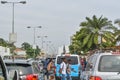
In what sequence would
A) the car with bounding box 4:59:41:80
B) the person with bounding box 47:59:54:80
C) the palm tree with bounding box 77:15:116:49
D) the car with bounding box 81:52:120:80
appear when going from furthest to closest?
the palm tree with bounding box 77:15:116:49
the person with bounding box 47:59:54:80
the car with bounding box 4:59:41:80
the car with bounding box 81:52:120:80

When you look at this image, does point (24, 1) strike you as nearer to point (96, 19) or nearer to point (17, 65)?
point (96, 19)

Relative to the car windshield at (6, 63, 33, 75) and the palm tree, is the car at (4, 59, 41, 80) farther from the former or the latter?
the palm tree

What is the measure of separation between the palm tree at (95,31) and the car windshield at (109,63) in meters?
59.7

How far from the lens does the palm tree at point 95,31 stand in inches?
2852

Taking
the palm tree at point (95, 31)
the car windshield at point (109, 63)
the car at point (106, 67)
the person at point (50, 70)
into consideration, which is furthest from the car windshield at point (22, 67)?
the palm tree at point (95, 31)

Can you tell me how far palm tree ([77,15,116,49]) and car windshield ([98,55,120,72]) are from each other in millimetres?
59702

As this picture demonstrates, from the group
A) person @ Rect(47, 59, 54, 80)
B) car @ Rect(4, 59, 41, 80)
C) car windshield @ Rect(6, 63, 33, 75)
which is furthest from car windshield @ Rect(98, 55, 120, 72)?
person @ Rect(47, 59, 54, 80)

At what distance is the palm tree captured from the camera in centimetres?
7244

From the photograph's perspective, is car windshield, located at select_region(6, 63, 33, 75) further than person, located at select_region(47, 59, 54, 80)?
No

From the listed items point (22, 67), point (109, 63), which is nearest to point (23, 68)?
point (22, 67)

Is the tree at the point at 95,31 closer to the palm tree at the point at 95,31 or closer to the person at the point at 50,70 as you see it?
the palm tree at the point at 95,31

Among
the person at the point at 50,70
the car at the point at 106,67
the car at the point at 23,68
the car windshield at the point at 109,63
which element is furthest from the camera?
the person at the point at 50,70

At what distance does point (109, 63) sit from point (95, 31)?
61786 mm

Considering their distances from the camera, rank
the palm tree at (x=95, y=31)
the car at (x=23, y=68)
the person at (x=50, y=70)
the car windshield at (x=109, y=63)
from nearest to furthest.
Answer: the car windshield at (x=109, y=63) < the car at (x=23, y=68) < the person at (x=50, y=70) < the palm tree at (x=95, y=31)
